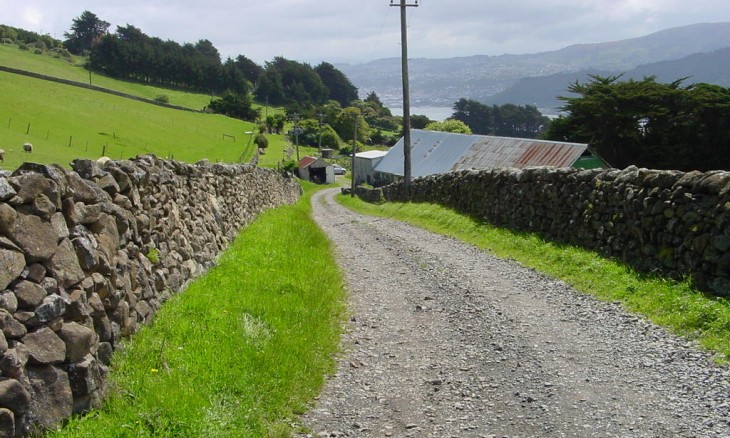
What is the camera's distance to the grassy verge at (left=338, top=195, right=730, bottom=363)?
825 centimetres

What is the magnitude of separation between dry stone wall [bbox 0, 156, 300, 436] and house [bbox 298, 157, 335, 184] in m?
88.3

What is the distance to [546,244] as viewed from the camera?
48.5ft

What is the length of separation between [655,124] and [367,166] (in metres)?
41.1

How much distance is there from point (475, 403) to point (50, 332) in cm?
399

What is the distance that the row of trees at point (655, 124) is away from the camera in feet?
173

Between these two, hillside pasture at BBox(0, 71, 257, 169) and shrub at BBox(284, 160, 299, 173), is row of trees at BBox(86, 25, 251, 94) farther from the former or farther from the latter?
shrub at BBox(284, 160, 299, 173)

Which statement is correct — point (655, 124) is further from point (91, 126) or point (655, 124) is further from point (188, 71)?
point (188, 71)

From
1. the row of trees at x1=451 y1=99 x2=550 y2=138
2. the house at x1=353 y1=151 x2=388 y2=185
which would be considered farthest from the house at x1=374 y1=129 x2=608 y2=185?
the row of trees at x1=451 y1=99 x2=550 y2=138

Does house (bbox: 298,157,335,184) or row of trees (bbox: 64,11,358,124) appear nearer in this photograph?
house (bbox: 298,157,335,184)

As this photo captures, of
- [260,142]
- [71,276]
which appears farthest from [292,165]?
[71,276]

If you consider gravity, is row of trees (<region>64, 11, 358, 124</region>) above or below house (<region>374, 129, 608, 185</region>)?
above

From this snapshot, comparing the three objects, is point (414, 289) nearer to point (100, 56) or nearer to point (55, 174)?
point (55, 174)

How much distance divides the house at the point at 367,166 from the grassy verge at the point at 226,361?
241ft

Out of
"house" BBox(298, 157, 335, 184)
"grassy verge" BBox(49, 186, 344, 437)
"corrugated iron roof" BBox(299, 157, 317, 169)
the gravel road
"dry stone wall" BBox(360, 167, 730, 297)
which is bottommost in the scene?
"house" BBox(298, 157, 335, 184)
